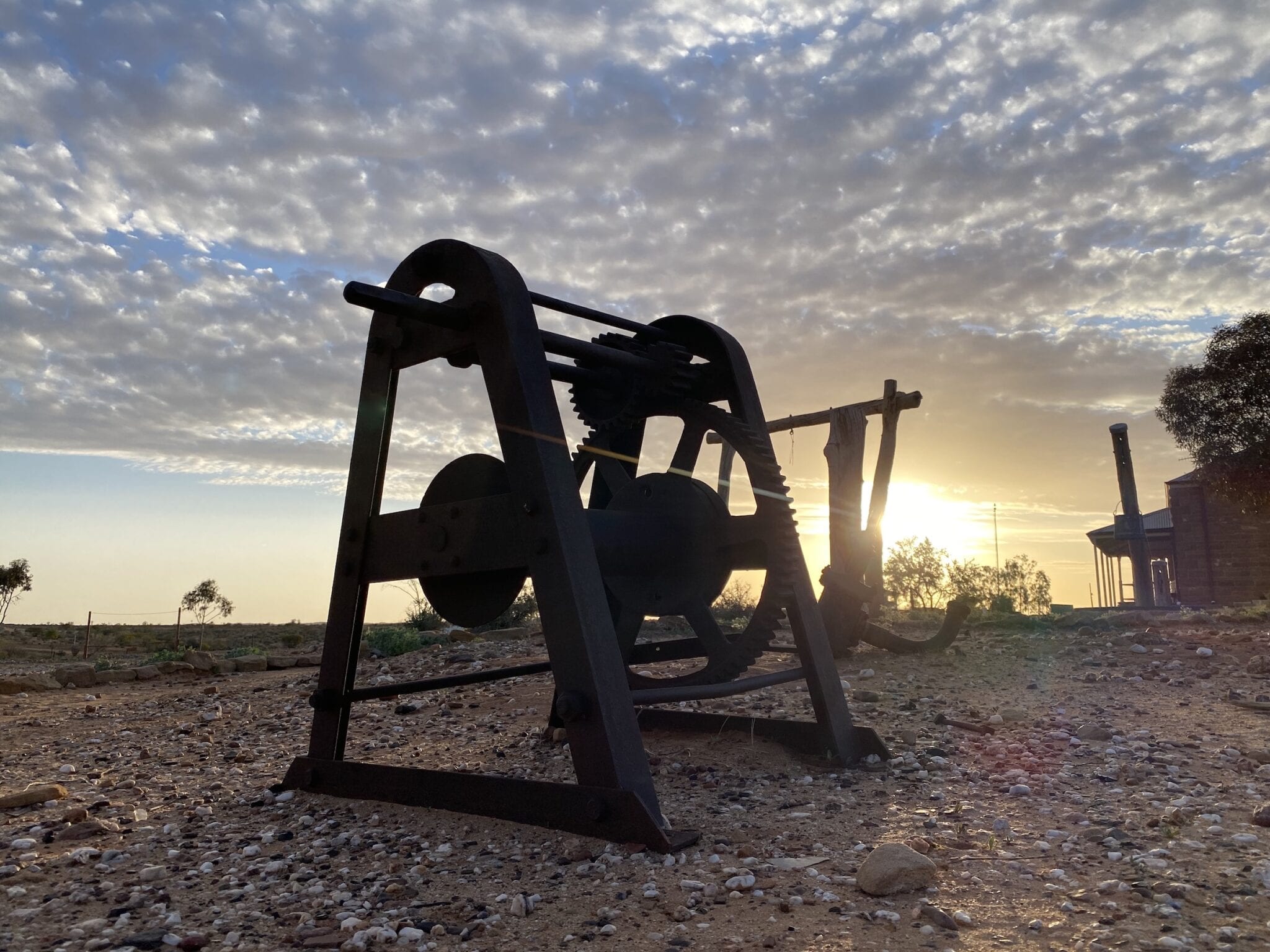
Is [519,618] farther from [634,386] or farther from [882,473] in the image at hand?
[634,386]

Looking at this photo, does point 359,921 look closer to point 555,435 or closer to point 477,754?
point 555,435

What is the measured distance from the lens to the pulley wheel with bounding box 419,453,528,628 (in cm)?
444

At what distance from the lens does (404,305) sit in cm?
407

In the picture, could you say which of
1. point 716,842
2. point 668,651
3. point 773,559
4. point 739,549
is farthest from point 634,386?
point 716,842

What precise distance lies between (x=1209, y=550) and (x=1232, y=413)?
7.49 meters

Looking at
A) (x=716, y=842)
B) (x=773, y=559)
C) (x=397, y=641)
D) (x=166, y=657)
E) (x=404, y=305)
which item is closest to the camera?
(x=716, y=842)

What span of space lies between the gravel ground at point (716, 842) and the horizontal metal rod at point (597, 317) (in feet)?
8.15

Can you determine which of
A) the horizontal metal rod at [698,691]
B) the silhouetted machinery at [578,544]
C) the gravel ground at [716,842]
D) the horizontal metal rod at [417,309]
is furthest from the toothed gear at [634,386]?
the gravel ground at [716,842]

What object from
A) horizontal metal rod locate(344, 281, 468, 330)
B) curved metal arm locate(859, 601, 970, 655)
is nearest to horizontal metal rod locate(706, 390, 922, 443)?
curved metal arm locate(859, 601, 970, 655)

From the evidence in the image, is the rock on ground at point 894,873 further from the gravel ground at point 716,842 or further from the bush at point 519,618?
the bush at point 519,618

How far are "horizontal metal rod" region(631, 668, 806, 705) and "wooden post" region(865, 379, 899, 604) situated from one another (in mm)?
4983

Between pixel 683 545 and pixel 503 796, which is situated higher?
pixel 683 545

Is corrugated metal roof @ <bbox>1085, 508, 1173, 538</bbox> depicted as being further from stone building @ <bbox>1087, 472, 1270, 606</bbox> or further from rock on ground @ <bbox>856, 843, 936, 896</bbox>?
rock on ground @ <bbox>856, 843, 936, 896</bbox>

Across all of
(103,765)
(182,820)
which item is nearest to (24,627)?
(103,765)
